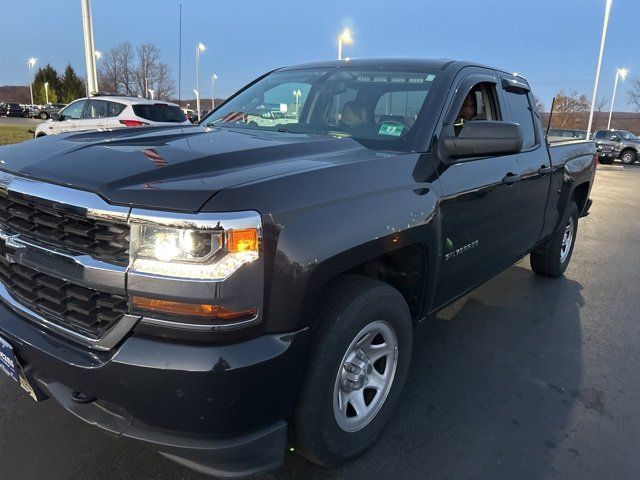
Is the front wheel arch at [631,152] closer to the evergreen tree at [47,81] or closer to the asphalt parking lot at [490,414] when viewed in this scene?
the asphalt parking lot at [490,414]

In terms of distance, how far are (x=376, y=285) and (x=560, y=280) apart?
404cm

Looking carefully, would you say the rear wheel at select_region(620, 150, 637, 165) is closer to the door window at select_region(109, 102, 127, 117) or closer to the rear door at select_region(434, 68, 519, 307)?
the door window at select_region(109, 102, 127, 117)

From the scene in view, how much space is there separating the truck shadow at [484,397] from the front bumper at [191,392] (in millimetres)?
632

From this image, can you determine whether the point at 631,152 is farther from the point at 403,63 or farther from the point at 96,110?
the point at 403,63

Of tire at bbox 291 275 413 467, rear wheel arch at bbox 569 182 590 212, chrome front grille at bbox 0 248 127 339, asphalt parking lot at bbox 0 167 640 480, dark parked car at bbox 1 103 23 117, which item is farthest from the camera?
dark parked car at bbox 1 103 23 117

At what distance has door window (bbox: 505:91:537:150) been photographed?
13.3ft

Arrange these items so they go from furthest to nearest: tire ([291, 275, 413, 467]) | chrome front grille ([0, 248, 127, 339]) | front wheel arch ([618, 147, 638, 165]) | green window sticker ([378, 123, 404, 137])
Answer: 1. front wheel arch ([618, 147, 638, 165])
2. green window sticker ([378, 123, 404, 137])
3. tire ([291, 275, 413, 467])
4. chrome front grille ([0, 248, 127, 339])

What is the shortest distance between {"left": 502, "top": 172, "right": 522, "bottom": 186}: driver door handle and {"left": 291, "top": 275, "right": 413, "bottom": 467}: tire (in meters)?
1.36

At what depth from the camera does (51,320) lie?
6.79 ft

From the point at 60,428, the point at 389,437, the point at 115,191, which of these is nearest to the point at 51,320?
the point at 115,191

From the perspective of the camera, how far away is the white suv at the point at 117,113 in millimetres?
12873

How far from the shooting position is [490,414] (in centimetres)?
296

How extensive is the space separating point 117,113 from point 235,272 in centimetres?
1264

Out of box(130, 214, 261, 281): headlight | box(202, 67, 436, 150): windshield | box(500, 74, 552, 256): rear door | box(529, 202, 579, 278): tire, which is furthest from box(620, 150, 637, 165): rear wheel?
box(130, 214, 261, 281): headlight
